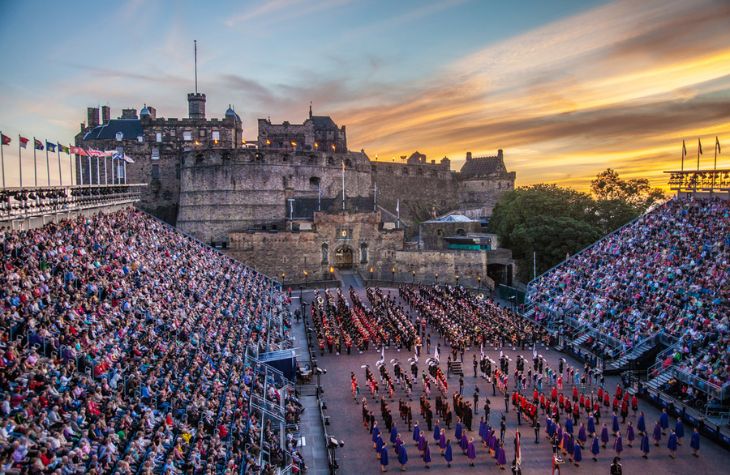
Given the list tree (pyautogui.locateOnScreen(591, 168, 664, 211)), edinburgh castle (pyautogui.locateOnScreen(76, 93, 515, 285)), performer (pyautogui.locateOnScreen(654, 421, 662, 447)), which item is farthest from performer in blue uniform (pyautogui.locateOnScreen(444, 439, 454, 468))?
tree (pyautogui.locateOnScreen(591, 168, 664, 211))

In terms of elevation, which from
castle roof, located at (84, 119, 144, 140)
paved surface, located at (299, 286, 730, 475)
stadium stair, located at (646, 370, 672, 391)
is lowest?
paved surface, located at (299, 286, 730, 475)

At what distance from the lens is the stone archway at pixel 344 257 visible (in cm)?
5937

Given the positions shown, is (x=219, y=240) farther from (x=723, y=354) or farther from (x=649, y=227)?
(x=723, y=354)

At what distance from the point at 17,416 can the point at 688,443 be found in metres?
22.5

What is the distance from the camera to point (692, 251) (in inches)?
1419

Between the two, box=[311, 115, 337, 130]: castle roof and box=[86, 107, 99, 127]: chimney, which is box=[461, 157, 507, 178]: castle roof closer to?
box=[311, 115, 337, 130]: castle roof

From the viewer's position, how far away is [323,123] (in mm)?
78250

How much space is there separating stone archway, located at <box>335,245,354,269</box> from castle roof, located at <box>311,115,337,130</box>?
23.8 m

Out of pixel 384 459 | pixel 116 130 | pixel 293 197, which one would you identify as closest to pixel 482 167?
pixel 293 197

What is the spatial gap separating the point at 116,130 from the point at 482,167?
51.3 meters

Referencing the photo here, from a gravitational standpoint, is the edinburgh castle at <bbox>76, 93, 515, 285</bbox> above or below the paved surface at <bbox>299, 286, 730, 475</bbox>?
above

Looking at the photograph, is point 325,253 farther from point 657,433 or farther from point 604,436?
point 657,433

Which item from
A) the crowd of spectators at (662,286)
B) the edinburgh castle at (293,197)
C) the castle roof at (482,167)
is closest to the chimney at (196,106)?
the edinburgh castle at (293,197)

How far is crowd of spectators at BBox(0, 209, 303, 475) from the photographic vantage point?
1438 cm
